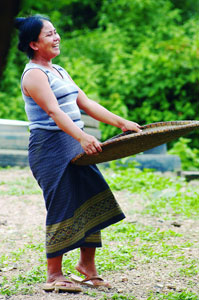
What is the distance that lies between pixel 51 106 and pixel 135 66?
7.28 metres

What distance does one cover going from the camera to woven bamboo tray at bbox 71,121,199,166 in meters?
2.79

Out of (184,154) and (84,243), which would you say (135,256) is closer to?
(84,243)

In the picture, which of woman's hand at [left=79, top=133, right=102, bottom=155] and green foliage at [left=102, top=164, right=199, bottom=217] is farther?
green foliage at [left=102, top=164, right=199, bottom=217]

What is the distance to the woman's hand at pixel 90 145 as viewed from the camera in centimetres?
283

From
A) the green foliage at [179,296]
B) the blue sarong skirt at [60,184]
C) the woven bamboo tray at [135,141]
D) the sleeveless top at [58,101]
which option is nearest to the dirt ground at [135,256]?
the green foliage at [179,296]

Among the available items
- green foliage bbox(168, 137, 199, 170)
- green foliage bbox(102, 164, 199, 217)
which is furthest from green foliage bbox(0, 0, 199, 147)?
green foliage bbox(102, 164, 199, 217)

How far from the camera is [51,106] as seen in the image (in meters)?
2.90

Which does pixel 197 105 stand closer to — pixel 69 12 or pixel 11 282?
pixel 69 12

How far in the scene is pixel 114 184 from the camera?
21.2ft

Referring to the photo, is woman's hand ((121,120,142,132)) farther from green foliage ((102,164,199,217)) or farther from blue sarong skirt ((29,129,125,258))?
green foliage ((102,164,199,217))

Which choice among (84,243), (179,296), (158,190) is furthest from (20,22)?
(158,190)

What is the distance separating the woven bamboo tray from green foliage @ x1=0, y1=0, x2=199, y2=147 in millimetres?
6433

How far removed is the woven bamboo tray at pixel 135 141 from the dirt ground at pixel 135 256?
0.85m

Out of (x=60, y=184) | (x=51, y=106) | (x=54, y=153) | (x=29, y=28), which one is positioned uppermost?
(x=29, y=28)
